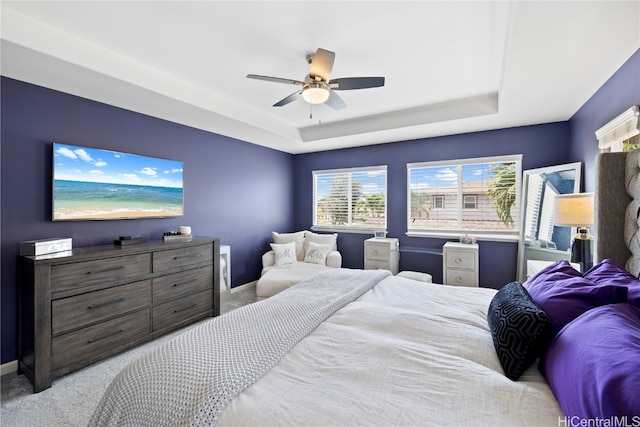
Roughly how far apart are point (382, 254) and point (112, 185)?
3.60m

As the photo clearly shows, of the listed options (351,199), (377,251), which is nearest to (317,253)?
(377,251)

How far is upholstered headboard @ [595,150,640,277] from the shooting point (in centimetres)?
166

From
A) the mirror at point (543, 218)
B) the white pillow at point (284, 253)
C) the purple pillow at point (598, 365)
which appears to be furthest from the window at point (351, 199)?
the purple pillow at point (598, 365)

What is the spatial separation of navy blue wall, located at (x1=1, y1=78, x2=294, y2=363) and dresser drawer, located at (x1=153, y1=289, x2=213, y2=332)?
35.5 inches

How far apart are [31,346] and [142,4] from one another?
2.61 m

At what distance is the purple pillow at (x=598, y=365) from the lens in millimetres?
694

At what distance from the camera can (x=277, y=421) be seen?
902 mm

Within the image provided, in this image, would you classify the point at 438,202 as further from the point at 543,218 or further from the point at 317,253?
the point at 317,253

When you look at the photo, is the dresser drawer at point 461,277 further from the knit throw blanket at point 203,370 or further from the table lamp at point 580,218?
the knit throw blanket at point 203,370

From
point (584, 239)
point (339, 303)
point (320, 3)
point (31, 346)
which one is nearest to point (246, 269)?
point (31, 346)

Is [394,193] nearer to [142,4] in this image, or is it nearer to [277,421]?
[142,4]

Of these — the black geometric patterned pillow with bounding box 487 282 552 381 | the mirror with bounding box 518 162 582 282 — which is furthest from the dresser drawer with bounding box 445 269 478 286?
the black geometric patterned pillow with bounding box 487 282 552 381

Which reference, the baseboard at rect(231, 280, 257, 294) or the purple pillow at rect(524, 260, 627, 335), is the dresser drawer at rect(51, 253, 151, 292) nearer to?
the baseboard at rect(231, 280, 257, 294)

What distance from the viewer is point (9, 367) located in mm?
2359
